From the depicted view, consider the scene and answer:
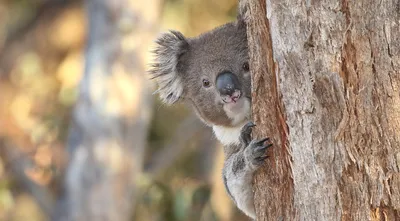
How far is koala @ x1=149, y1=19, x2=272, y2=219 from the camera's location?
3.56m

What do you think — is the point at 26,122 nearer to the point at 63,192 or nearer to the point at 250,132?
the point at 63,192

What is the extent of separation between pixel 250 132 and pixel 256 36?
45 cm

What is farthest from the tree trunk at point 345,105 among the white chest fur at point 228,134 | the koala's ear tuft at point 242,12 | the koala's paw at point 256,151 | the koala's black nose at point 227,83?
the white chest fur at point 228,134

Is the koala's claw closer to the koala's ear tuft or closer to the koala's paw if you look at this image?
the koala's paw

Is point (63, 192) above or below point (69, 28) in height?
below

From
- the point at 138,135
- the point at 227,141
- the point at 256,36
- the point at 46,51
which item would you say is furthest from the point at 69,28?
the point at 256,36

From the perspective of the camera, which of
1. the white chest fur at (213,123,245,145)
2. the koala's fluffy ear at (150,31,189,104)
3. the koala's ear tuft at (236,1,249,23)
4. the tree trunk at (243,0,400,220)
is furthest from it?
the koala's fluffy ear at (150,31,189,104)

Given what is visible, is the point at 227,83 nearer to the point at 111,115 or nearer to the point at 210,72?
the point at 210,72

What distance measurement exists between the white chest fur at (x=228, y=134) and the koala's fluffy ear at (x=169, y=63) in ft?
0.86

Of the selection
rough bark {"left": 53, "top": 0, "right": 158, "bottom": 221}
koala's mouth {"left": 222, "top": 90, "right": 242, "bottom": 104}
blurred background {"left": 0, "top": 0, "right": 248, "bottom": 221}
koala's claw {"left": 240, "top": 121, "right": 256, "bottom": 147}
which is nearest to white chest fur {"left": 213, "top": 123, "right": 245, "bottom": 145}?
koala's mouth {"left": 222, "top": 90, "right": 242, "bottom": 104}

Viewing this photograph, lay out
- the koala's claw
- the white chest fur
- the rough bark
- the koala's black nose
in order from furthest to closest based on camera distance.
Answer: the rough bark < the white chest fur < the koala's black nose < the koala's claw

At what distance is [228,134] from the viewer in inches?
155

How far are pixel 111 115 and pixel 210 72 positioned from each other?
14.3ft

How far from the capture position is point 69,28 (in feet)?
35.4
